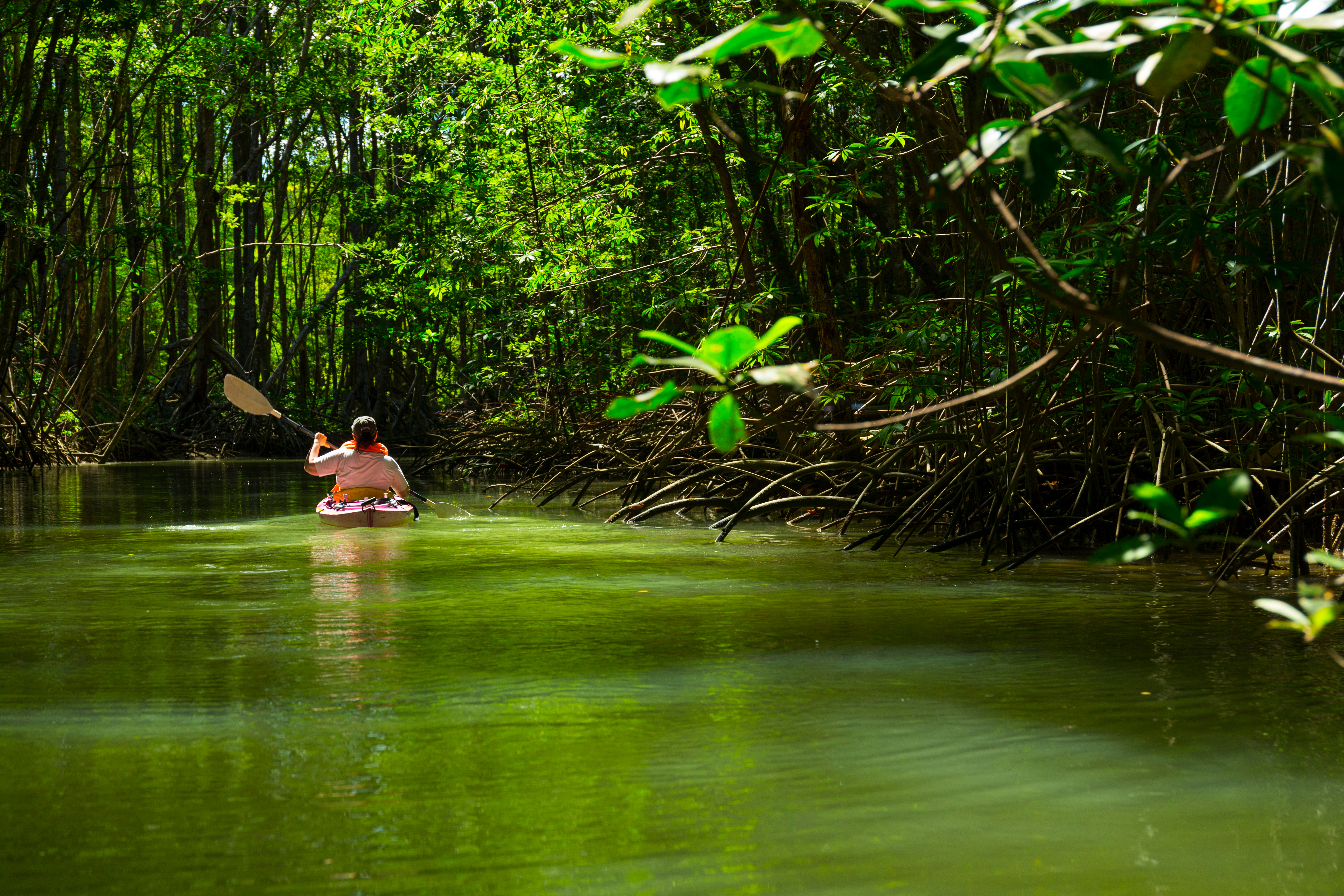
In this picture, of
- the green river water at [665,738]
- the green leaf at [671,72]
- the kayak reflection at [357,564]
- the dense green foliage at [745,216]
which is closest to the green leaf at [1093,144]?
the dense green foliage at [745,216]

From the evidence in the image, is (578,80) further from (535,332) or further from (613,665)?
(613,665)

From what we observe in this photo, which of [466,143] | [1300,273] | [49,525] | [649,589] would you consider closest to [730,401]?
[1300,273]

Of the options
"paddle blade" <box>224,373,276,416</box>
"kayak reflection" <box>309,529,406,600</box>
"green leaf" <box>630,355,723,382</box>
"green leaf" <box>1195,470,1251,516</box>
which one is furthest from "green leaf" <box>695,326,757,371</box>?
"paddle blade" <box>224,373,276,416</box>

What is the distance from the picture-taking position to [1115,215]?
605cm

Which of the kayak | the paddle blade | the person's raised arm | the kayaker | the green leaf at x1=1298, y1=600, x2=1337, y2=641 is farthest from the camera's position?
the paddle blade

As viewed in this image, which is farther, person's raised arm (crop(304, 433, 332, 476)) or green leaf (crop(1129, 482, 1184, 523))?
person's raised arm (crop(304, 433, 332, 476))

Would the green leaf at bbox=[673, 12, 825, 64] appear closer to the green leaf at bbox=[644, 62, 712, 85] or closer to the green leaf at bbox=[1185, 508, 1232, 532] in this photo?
the green leaf at bbox=[644, 62, 712, 85]

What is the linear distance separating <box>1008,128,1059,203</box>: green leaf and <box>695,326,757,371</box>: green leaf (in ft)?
1.13

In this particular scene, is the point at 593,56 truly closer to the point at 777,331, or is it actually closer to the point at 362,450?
the point at 777,331

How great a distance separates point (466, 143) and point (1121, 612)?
8583 mm

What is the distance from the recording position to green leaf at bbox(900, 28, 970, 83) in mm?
1430

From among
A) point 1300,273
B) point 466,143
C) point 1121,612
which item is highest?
point 466,143

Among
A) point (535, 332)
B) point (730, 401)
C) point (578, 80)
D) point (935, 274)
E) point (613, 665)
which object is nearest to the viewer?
point (730, 401)

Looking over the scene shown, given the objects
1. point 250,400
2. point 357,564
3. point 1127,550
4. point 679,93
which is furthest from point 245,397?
point 1127,550
